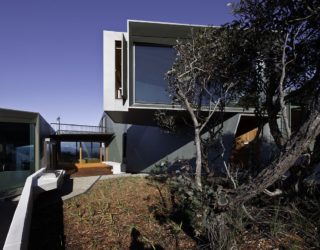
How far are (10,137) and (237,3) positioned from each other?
7.91 m

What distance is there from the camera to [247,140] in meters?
13.9

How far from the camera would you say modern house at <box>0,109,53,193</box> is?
9406 mm

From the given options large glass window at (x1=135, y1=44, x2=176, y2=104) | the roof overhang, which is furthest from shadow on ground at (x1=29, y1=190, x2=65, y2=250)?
the roof overhang

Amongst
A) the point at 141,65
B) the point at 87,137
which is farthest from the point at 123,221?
the point at 87,137

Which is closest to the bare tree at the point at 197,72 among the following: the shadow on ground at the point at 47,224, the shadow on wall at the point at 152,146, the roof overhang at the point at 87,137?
the shadow on ground at the point at 47,224

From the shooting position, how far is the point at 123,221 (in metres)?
6.10

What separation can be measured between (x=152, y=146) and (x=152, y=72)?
569cm

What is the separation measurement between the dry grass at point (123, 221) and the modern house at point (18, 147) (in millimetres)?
2929

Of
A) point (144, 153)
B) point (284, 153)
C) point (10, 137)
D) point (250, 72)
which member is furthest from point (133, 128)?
point (284, 153)

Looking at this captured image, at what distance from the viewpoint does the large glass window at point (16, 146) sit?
9473 mm

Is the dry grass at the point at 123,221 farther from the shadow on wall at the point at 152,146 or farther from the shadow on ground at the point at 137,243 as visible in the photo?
the shadow on wall at the point at 152,146

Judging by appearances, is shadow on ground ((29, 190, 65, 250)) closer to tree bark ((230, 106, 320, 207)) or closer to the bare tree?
tree bark ((230, 106, 320, 207))

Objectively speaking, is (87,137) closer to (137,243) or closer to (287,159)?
(137,243)

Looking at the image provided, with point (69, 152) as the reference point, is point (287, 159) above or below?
above
